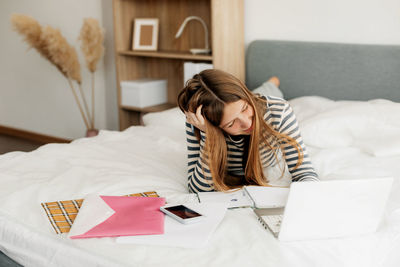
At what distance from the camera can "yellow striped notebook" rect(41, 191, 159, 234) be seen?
1.32 meters

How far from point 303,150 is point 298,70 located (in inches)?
49.8

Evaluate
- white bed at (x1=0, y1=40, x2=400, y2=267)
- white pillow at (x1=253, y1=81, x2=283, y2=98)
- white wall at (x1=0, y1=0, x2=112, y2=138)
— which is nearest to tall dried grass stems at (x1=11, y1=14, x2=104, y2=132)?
white wall at (x1=0, y1=0, x2=112, y2=138)

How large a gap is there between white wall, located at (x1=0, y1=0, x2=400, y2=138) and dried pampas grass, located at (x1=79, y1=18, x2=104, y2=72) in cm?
25

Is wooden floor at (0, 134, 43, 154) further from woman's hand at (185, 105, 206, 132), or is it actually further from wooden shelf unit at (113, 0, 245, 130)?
woman's hand at (185, 105, 206, 132)

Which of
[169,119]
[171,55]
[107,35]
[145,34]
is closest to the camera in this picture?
[169,119]

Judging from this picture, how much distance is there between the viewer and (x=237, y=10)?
284cm

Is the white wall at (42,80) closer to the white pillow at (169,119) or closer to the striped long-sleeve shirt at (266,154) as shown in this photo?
the white pillow at (169,119)

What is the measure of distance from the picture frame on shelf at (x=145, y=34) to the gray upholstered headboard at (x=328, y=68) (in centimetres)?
70

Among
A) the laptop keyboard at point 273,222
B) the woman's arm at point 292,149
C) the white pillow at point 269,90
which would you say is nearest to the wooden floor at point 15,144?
the white pillow at point 269,90

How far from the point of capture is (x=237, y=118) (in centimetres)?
147

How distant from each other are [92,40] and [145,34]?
1.21 ft

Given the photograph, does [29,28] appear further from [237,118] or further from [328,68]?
[237,118]

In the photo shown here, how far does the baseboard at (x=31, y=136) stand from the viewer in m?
4.14

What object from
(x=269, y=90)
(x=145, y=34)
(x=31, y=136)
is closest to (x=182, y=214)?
(x=269, y=90)
